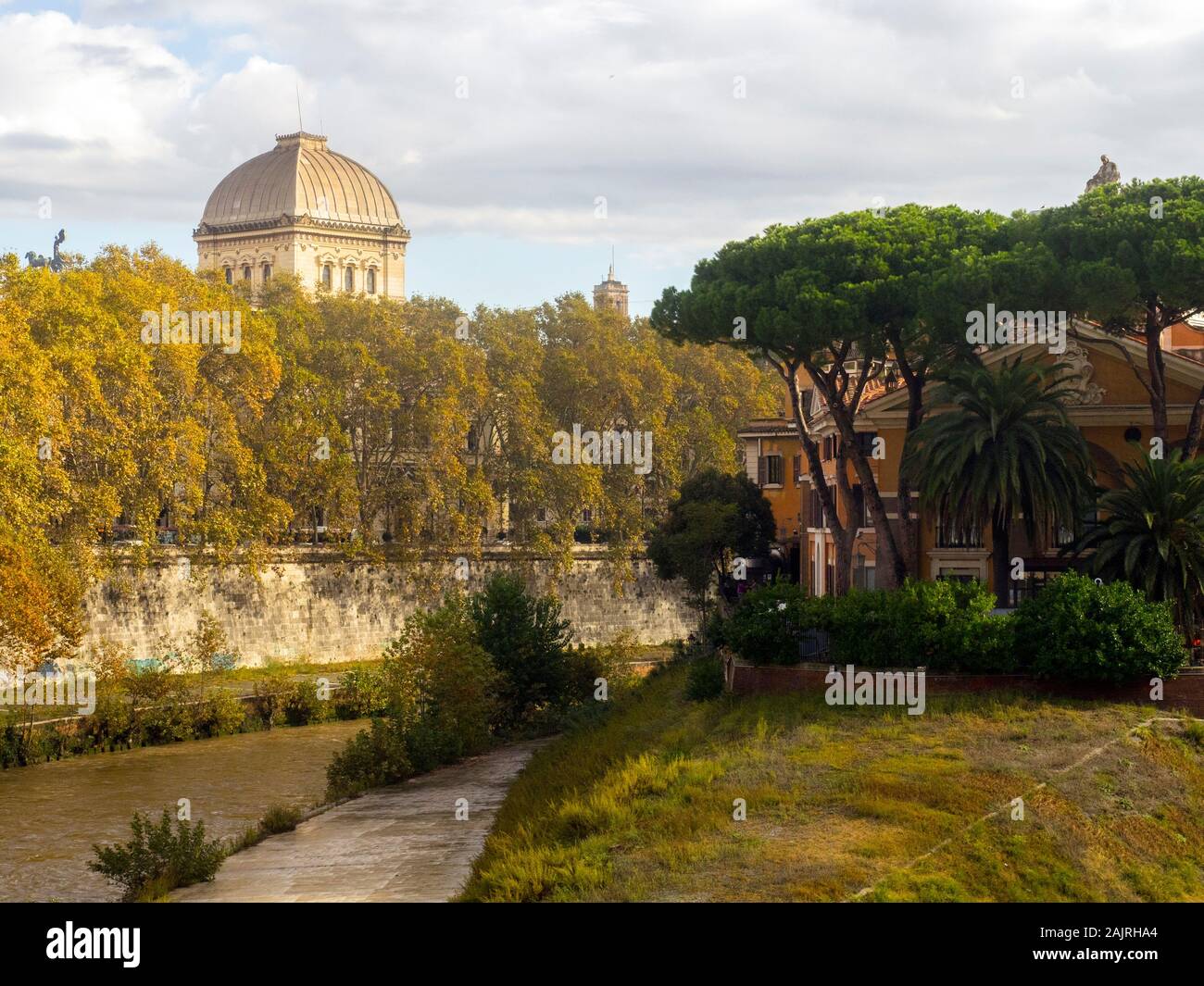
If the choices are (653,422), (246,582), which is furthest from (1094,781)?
(653,422)

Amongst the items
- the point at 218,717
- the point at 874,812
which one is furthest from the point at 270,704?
the point at 874,812

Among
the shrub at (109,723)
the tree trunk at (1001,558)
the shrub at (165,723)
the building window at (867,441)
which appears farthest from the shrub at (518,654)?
the tree trunk at (1001,558)

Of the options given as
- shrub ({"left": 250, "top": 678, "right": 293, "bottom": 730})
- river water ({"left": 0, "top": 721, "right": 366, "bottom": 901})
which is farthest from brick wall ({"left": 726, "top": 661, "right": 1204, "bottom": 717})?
shrub ({"left": 250, "top": 678, "right": 293, "bottom": 730})

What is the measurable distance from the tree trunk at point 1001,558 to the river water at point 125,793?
17678 millimetres

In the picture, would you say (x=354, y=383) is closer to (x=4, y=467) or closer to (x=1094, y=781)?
(x=4, y=467)

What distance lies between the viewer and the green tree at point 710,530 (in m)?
62.3

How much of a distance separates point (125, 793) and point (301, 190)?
86.7 meters

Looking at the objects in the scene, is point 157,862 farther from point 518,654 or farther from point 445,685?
point 518,654

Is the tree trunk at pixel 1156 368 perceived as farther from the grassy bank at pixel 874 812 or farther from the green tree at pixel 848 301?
the grassy bank at pixel 874 812

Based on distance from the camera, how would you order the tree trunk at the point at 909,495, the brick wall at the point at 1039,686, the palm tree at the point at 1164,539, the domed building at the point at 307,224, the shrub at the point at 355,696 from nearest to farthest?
the brick wall at the point at 1039,686 → the palm tree at the point at 1164,539 → the tree trunk at the point at 909,495 → the shrub at the point at 355,696 → the domed building at the point at 307,224

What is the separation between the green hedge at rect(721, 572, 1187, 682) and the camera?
32.3m

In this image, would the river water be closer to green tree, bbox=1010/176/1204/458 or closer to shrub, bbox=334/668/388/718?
shrub, bbox=334/668/388/718

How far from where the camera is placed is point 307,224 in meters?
123
